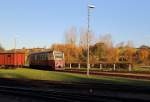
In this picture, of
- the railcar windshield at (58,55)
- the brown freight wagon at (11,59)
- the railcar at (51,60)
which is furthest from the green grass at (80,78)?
the brown freight wagon at (11,59)

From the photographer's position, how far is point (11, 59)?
199 feet

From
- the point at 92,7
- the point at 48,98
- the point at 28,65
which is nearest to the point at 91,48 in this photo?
the point at 28,65

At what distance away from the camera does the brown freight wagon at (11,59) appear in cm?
6059

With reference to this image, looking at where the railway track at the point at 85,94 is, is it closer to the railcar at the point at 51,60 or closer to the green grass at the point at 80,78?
the green grass at the point at 80,78

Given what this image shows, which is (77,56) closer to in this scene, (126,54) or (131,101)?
(126,54)

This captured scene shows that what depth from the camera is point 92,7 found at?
39219mm

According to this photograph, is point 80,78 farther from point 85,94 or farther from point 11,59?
point 11,59

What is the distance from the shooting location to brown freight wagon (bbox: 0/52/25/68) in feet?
199

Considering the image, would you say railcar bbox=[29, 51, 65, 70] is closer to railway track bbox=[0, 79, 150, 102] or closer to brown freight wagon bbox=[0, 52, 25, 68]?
brown freight wagon bbox=[0, 52, 25, 68]

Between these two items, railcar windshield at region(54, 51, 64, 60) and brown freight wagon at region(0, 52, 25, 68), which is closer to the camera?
railcar windshield at region(54, 51, 64, 60)

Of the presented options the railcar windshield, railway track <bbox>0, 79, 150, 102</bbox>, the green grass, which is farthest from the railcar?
railway track <bbox>0, 79, 150, 102</bbox>

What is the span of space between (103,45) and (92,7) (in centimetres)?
5583

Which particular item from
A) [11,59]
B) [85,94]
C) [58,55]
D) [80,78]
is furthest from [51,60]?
[85,94]

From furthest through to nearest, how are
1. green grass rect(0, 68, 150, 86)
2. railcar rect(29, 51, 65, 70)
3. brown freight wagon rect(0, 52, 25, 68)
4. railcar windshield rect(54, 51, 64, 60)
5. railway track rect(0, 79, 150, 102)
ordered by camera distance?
brown freight wagon rect(0, 52, 25, 68) < railcar windshield rect(54, 51, 64, 60) < railcar rect(29, 51, 65, 70) < green grass rect(0, 68, 150, 86) < railway track rect(0, 79, 150, 102)
